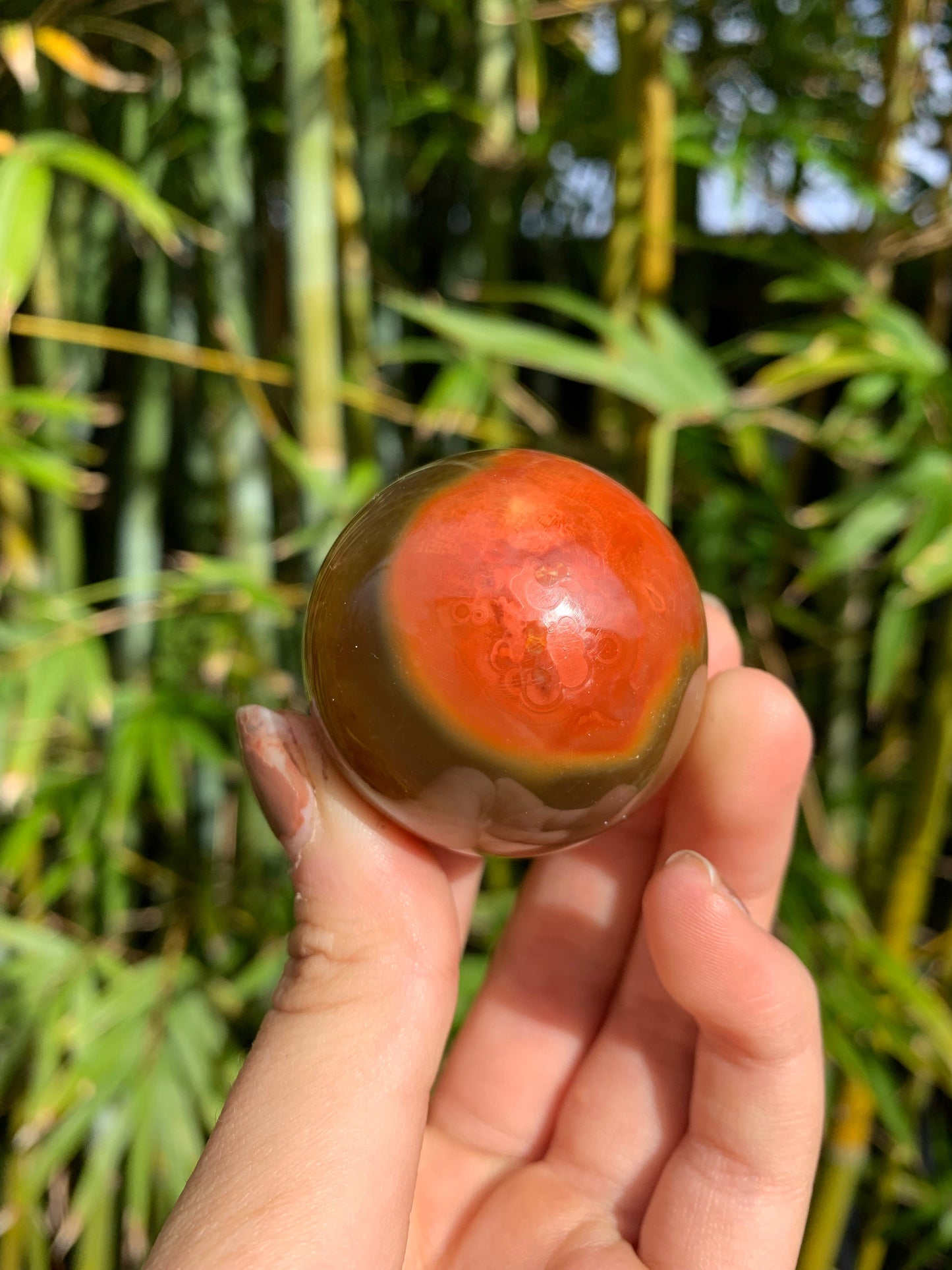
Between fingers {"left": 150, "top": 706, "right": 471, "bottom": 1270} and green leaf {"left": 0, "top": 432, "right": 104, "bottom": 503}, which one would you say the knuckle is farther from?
green leaf {"left": 0, "top": 432, "right": 104, "bottom": 503}

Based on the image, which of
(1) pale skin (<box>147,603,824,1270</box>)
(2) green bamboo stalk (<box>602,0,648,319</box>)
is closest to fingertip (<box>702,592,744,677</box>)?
(1) pale skin (<box>147,603,824,1270</box>)

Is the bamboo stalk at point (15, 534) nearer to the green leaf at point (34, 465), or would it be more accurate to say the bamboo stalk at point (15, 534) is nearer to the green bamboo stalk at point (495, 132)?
the green leaf at point (34, 465)

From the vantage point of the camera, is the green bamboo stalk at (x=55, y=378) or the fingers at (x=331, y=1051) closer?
the fingers at (x=331, y=1051)

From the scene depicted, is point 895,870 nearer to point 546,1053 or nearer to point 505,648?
point 546,1053

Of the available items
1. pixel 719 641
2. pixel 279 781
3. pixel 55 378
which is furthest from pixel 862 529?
pixel 55 378

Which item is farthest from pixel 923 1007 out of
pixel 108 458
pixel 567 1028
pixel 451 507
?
pixel 108 458

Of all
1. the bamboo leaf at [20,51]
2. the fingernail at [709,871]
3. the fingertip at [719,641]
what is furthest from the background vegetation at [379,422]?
the fingernail at [709,871]

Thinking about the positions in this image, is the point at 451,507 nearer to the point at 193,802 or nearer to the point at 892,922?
the point at 892,922
